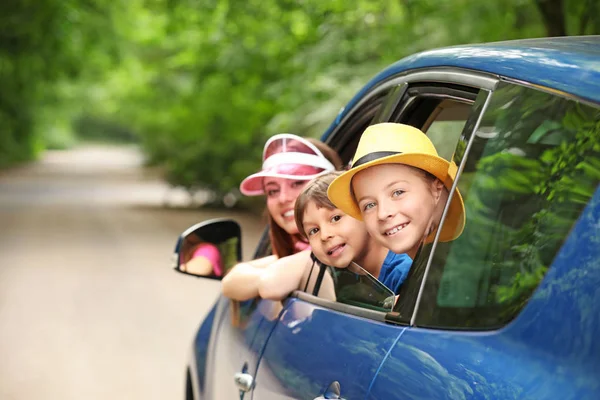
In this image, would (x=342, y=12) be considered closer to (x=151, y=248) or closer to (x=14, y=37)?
(x=151, y=248)

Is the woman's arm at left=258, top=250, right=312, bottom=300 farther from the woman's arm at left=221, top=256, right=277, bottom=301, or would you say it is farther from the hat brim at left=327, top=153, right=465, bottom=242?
the hat brim at left=327, top=153, right=465, bottom=242

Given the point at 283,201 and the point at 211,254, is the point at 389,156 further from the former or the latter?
the point at 211,254

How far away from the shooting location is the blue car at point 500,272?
150cm

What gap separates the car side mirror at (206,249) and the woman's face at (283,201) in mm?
271

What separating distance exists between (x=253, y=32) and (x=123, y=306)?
6.98 m

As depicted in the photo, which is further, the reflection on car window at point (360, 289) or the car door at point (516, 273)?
the reflection on car window at point (360, 289)

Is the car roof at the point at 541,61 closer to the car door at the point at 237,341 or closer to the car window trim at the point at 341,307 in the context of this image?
the car window trim at the point at 341,307

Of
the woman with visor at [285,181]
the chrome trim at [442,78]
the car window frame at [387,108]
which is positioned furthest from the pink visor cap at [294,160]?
the chrome trim at [442,78]

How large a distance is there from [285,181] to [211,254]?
422mm

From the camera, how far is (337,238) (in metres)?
2.60

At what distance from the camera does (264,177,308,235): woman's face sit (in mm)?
3395

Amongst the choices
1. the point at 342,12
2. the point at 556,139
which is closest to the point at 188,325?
the point at 342,12

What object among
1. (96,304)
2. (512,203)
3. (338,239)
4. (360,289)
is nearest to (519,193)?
(512,203)

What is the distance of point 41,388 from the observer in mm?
7516
